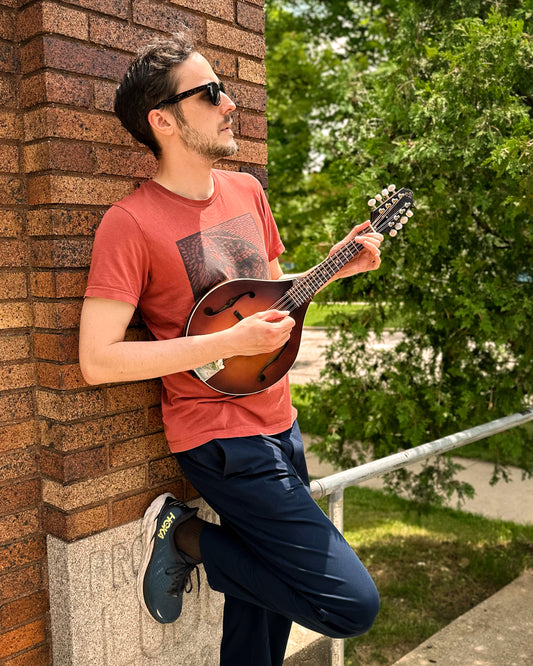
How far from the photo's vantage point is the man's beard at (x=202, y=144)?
2.05 meters

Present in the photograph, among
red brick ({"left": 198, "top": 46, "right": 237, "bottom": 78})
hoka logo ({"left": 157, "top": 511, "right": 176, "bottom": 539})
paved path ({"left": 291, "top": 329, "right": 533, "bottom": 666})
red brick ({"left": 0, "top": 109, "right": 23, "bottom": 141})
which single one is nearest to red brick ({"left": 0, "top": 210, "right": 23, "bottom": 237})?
red brick ({"left": 0, "top": 109, "right": 23, "bottom": 141})

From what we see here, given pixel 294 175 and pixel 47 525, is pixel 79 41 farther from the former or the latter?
pixel 294 175

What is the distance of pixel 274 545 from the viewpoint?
1961mm

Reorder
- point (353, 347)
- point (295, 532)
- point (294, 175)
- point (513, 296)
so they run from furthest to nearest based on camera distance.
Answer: point (294, 175), point (353, 347), point (513, 296), point (295, 532)

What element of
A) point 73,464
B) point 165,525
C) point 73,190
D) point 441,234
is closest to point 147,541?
point 165,525

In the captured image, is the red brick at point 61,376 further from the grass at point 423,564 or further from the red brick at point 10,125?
the grass at point 423,564

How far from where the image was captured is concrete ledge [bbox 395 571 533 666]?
3.11m

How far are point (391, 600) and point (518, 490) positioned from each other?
2242 mm

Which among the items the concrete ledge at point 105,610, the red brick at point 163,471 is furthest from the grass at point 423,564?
the red brick at point 163,471

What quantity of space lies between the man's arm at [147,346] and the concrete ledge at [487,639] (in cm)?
199

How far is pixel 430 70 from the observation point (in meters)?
4.00

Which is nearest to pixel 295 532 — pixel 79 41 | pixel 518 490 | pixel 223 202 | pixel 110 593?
pixel 110 593

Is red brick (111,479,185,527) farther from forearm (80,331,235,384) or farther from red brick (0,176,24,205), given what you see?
red brick (0,176,24,205)

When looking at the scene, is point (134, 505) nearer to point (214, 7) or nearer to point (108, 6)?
point (108, 6)
